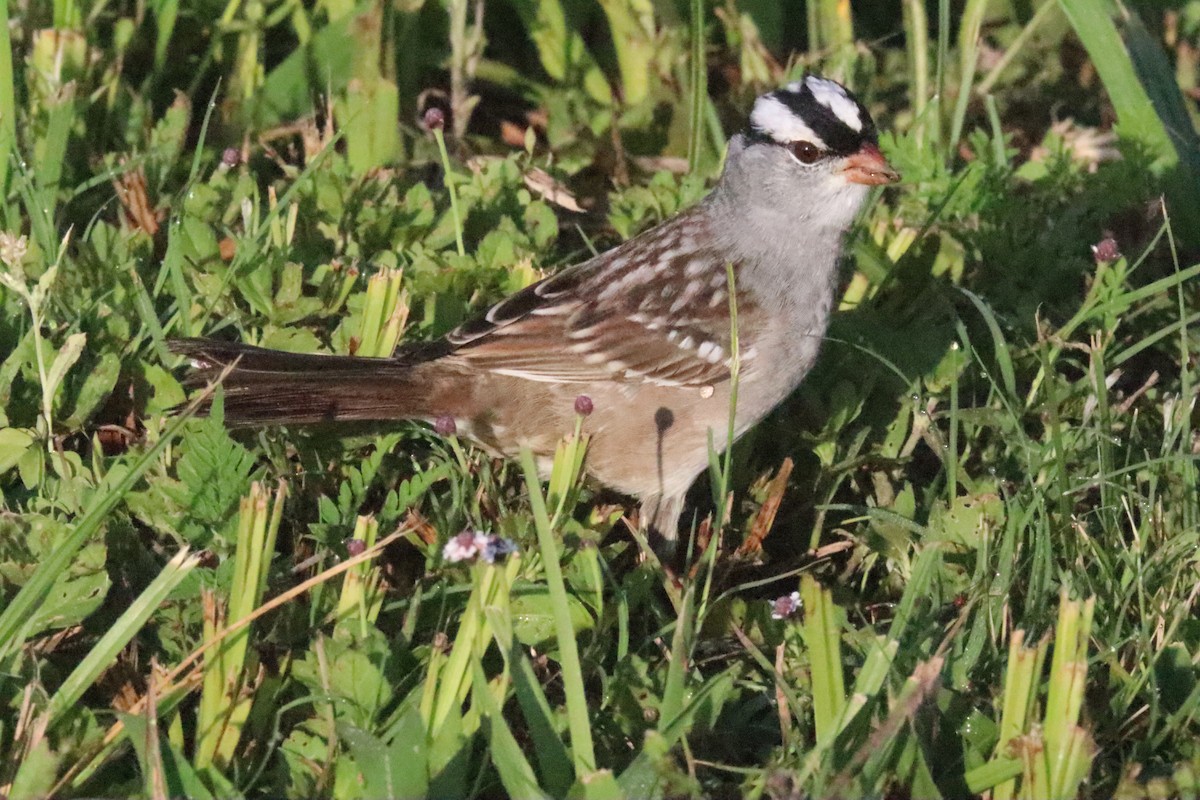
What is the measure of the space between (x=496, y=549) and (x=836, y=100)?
167 cm

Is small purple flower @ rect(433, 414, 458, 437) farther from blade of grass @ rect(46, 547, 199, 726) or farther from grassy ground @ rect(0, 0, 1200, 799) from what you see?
blade of grass @ rect(46, 547, 199, 726)

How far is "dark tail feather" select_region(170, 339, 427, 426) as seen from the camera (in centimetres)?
315

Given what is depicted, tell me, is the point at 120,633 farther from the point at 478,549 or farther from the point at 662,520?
the point at 662,520

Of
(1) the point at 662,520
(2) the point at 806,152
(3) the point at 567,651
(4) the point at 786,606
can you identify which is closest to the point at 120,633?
(3) the point at 567,651

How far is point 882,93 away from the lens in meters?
5.05

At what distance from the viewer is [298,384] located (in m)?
3.21

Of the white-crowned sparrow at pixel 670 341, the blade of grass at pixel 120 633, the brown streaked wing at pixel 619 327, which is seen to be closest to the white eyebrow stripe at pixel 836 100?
the white-crowned sparrow at pixel 670 341

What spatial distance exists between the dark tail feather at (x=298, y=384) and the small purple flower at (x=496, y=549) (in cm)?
98

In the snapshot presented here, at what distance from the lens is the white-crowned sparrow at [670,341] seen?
11.2ft

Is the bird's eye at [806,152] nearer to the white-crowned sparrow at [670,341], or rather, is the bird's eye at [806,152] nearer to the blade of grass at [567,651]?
the white-crowned sparrow at [670,341]

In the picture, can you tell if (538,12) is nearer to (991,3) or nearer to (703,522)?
(991,3)

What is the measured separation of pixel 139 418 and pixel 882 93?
2772mm

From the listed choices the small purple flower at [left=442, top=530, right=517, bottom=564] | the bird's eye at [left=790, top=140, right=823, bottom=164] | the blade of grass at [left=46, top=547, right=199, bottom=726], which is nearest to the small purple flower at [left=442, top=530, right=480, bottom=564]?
the small purple flower at [left=442, top=530, right=517, bottom=564]

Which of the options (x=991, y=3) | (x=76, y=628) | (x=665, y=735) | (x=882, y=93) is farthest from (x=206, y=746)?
(x=991, y=3)
